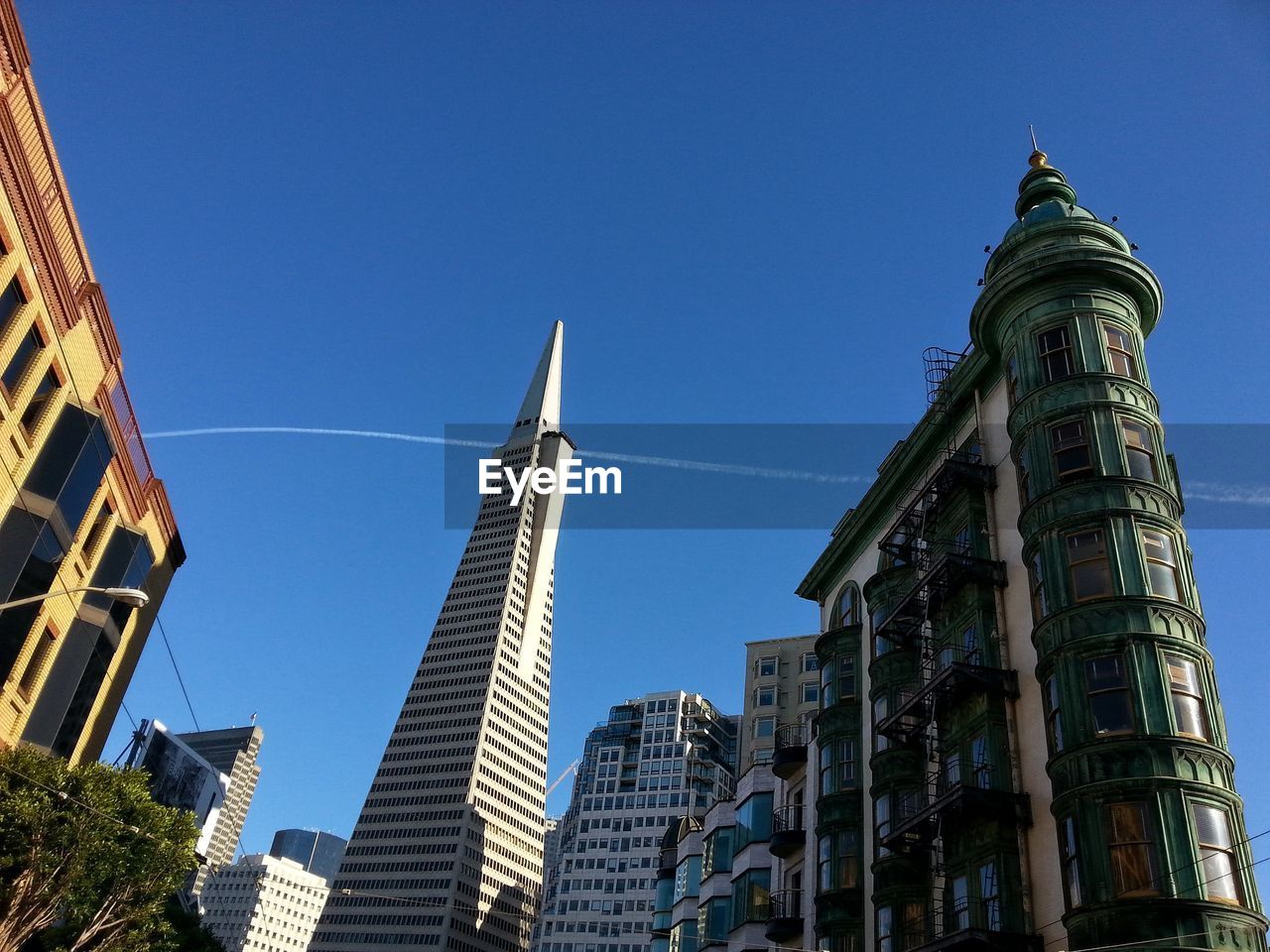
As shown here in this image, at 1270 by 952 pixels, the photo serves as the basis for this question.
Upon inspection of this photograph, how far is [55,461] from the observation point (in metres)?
37.7

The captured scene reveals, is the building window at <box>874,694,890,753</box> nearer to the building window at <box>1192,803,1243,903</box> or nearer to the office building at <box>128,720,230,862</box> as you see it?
the building window at <box>1192,803,1243,903</box>

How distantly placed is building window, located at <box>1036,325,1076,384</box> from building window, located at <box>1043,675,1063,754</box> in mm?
10706

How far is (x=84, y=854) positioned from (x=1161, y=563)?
34666 millimetres

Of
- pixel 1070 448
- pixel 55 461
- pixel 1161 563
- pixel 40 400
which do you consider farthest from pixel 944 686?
pixel 40 400

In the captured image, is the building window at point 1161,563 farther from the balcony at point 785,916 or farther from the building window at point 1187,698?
the balcony at point 785,916

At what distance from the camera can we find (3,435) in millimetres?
33875

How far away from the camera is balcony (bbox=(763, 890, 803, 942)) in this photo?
43.9 meters

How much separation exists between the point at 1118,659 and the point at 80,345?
36.8m

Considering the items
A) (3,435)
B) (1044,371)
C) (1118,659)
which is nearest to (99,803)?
(3,435)

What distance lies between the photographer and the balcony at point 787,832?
46.9m

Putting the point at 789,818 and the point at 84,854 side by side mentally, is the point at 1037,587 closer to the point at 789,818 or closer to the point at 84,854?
the point at 789,818

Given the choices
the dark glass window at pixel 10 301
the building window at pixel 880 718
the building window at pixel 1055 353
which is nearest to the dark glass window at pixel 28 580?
the dark glass window at pixel 10 301

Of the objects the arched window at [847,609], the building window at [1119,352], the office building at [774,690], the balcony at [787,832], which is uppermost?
the office building at [774,690]

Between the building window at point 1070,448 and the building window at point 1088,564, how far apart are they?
2.36 m
